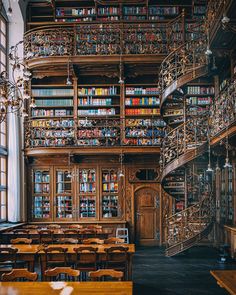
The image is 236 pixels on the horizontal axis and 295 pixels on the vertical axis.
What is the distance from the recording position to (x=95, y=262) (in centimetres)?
698

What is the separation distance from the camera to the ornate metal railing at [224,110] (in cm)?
820

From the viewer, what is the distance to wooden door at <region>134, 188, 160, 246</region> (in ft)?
41.3

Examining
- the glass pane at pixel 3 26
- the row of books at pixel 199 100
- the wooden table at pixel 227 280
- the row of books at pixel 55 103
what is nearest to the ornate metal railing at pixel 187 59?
the row of books at pixel 199 100

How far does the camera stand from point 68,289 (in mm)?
4629

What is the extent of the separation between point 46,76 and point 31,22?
1702 millimetres

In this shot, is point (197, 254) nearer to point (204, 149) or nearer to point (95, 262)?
point (204, 149)

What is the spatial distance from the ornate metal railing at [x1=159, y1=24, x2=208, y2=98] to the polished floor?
13.1 feet

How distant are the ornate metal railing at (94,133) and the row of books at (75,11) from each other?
3.17 meters

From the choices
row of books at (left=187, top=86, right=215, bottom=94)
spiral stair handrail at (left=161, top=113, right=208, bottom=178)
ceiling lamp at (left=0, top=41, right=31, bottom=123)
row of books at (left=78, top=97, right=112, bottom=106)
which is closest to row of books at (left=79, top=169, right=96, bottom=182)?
row of books at (left=78, top=97, right=112, bottom=106)

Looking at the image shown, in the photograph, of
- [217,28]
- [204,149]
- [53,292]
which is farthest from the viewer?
[204,149]

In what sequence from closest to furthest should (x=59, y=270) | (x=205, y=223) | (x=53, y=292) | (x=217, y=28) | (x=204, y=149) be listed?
(x=53, y=292) < (x=59, y=270) < (x=217, y=28) < (x=204, y=149) < (x=205, y=223)

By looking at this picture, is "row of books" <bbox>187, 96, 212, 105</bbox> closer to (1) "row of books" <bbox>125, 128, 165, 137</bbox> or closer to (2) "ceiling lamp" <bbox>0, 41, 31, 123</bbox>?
(1) "row of books" <bbox>125, 128, 165, 137</bbox>

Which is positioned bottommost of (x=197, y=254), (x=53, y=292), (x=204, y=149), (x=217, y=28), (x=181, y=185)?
(x=197, y=254)

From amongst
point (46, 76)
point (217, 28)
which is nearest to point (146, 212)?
point (46, 76)
